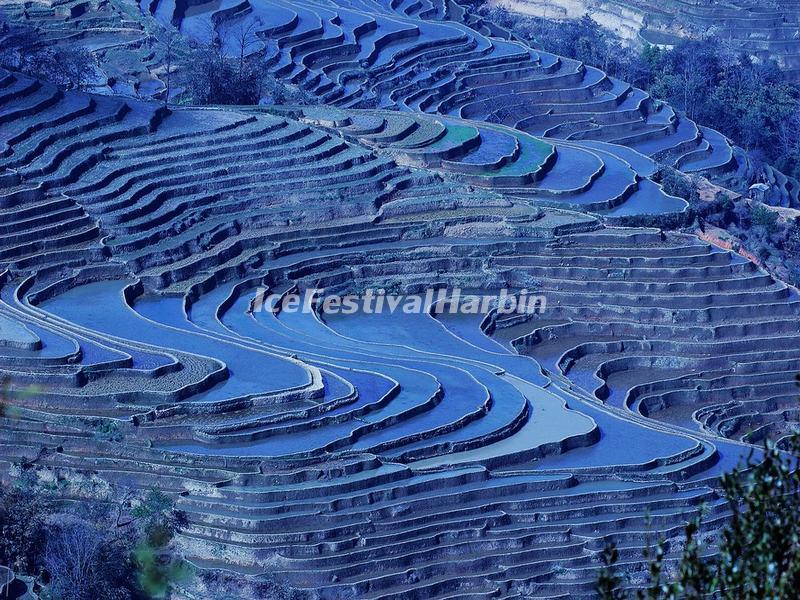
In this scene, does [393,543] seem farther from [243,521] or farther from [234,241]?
[234,241]

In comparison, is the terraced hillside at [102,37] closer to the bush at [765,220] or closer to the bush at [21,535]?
the bush at [765,220]

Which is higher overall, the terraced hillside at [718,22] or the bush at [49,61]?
the bush at [49,61]

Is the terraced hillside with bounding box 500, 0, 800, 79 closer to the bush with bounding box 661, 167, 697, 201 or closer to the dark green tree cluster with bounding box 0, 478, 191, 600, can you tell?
the bush with bounding box 661, 167, 697, 201

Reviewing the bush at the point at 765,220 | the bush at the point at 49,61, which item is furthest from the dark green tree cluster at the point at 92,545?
the bush at the point at 765,220

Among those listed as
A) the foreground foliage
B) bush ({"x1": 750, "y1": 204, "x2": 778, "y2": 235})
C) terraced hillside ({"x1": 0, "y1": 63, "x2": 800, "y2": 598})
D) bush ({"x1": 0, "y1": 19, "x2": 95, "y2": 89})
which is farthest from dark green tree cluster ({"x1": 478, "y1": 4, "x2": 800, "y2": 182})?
the foreground foliage

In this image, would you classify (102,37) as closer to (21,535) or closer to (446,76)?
(446,76)
